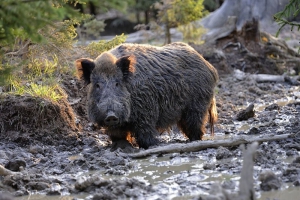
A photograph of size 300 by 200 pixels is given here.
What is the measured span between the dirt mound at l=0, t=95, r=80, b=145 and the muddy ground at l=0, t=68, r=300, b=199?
0.05 ft

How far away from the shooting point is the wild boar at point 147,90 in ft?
26.6

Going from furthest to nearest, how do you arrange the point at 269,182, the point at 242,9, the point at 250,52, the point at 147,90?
the point at 242,9, the point at 250,52, the point at 147,90, the point at 269,182

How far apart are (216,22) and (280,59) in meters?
9.37

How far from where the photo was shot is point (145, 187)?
566cm

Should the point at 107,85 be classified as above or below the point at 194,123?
above

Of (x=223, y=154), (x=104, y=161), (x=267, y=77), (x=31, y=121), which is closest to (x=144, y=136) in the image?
(x=104, y=161)

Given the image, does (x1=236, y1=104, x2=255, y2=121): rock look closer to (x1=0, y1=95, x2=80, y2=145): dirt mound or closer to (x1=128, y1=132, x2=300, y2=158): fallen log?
(x1=128, y1=132, x2=300, y2=158): fallen log

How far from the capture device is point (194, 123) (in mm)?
9133

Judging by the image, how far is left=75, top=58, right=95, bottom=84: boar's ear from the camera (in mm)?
8305

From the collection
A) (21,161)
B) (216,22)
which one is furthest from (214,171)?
(216,22)

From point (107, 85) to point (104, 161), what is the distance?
145 centimetres

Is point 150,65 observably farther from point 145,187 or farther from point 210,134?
point 145,187

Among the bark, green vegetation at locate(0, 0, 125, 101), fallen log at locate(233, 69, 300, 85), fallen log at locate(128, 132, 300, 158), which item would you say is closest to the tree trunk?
fallen log at locate(233, 69, 300, 85)

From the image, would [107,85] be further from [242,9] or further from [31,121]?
[242,9]
